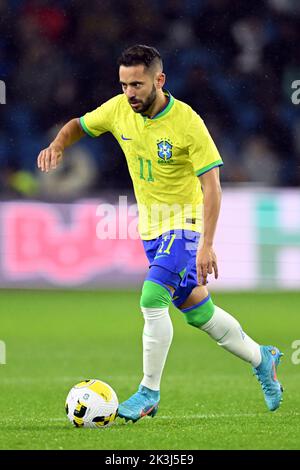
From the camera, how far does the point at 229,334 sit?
6.12 metres

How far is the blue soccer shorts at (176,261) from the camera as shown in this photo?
5781 millimetres

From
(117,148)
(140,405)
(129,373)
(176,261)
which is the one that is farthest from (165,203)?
(117,148)

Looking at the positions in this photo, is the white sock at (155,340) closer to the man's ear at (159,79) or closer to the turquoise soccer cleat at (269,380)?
the turquoise soccer cleat at (269,380)

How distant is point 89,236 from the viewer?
13844 mm

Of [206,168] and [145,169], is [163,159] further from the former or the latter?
[206,168]

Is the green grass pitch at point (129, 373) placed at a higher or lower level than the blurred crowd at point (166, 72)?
lower

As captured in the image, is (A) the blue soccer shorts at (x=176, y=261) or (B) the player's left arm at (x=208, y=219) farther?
(A) the blue soccer shorts at (x=176, y=261)

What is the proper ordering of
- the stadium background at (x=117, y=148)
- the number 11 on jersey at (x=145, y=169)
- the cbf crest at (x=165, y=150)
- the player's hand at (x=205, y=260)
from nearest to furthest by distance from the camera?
the player's hand at (x=205, y=260), the cbf crest at (x=165, y=150), the number 11 on jersey at (x=145, y=169), the stadium background at (x=117, y=148)

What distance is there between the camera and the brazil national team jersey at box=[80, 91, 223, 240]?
5.83 m

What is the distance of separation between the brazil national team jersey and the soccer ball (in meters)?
0.95

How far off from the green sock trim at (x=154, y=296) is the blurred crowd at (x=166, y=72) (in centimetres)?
971

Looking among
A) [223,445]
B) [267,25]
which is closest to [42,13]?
[267,25]

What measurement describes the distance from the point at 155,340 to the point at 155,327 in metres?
0.07

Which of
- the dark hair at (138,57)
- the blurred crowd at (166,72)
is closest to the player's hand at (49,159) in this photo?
the dark hair at (138,57)
